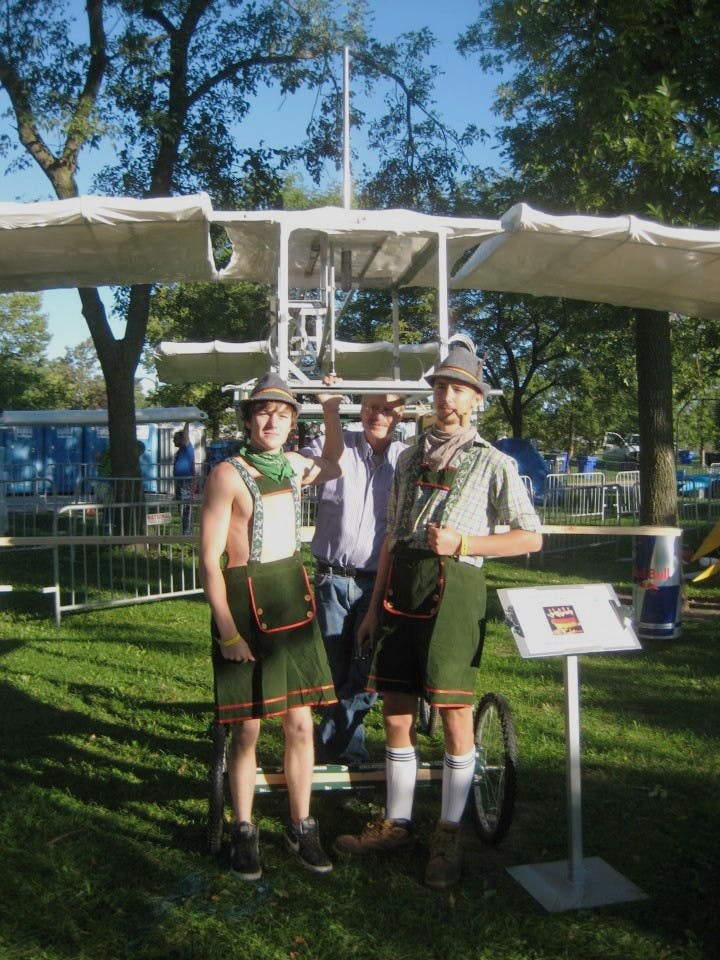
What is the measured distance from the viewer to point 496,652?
8062 mm

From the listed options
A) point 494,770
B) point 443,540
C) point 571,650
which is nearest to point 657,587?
point 494,770

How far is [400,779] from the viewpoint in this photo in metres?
4.05

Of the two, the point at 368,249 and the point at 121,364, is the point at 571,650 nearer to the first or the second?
the point at 368,249

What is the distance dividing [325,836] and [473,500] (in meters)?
1.79

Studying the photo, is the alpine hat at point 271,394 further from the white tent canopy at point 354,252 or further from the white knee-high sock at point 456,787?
the white knee-high sock at point 456,787

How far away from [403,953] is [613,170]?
825 cm

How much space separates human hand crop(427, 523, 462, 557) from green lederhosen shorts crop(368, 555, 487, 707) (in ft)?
0.33

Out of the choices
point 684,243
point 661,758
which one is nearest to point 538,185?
point 684,243

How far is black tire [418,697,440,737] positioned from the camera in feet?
18.8

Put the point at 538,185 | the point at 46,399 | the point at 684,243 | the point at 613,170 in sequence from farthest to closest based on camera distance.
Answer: the point at 46,399 < the point at 538,185 < the point at 613,170 < the point at 684,243

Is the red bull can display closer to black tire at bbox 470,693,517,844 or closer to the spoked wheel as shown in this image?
black tire at bbox 470,693,517,844

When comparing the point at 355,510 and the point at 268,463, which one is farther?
the point at 355,510

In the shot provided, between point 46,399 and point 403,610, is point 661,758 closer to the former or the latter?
point 403,610

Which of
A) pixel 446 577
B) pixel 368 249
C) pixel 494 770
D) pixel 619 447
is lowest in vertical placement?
pixel 494 770
